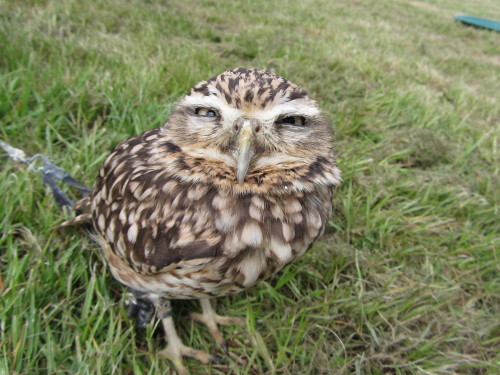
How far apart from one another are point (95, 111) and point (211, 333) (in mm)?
1969

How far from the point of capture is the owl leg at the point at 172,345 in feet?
5.84

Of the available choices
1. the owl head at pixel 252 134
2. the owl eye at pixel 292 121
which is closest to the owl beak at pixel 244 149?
the owl head at pixel 252 134

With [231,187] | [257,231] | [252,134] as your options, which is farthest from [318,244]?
[252,134]

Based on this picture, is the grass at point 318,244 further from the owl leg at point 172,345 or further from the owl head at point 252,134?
the owl head at point 252,134

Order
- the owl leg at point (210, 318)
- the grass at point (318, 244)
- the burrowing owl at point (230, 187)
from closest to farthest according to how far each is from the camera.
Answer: the burrowing owl at point (230, 187) < the grass at point (318, 244) < the owl leg at point (210, 318)

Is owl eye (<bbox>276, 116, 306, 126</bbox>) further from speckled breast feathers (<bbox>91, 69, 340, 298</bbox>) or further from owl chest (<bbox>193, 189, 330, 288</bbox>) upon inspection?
owl chest (<bbox>193, 189, 330, 288</bbox>)

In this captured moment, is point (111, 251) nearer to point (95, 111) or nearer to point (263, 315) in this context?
point (263, 315)

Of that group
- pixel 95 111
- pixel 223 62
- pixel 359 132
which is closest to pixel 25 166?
pixel 95 111

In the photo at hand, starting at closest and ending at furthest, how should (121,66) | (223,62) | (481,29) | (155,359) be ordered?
1. (155,359)
2. (121,66)
3. (223,62)
4. (481,29)

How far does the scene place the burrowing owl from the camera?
4.42 feet

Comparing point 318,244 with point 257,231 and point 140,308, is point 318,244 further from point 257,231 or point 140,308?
point 140,308

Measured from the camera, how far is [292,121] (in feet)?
4.66

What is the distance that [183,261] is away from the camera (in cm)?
139

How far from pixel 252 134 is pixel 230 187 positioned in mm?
245
